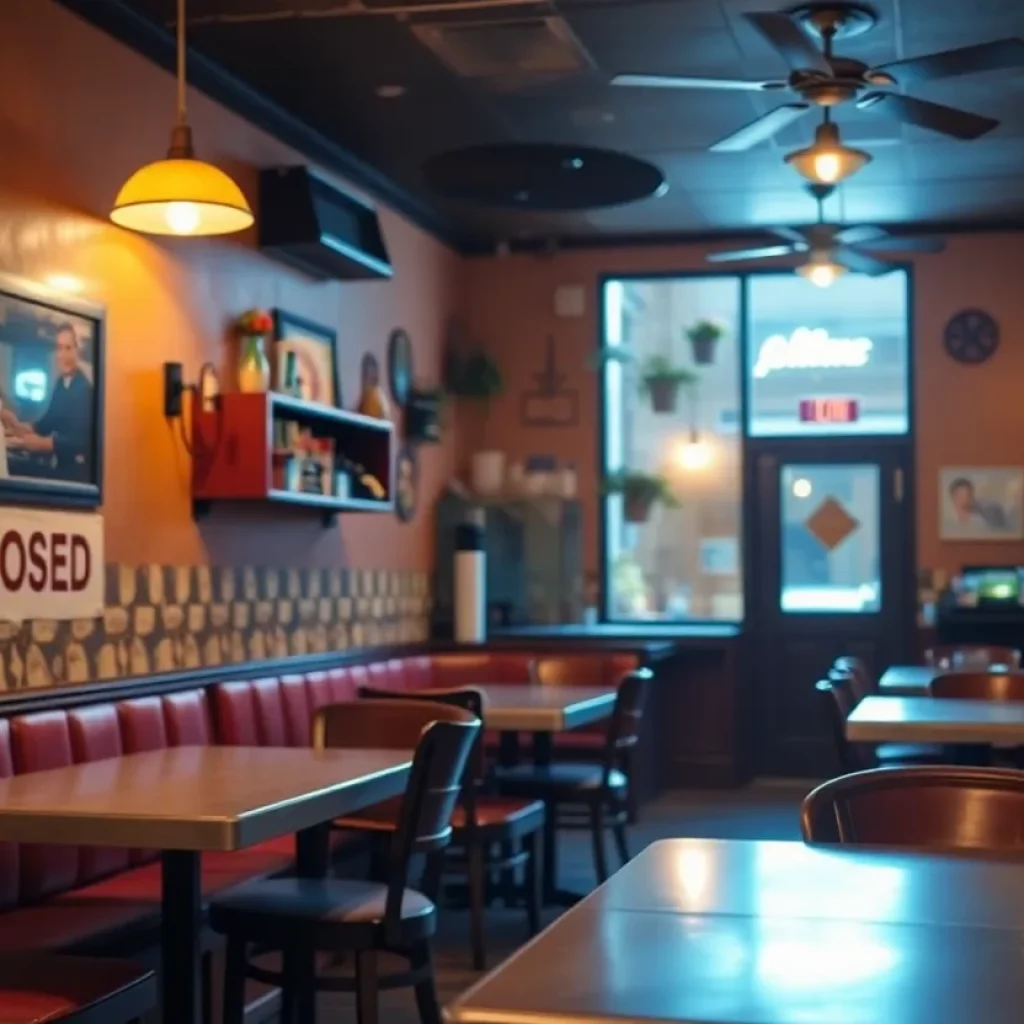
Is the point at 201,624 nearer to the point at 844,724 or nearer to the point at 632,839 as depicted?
the point at 844,724

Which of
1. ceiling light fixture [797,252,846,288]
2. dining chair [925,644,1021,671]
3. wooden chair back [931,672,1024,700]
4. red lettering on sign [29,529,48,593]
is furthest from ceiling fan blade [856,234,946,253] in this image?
red lettering on sign [29,529,48,593]

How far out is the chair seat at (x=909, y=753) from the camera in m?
6.68

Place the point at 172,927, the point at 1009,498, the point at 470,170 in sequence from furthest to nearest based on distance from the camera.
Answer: the point at 1009,498, the point at 470,170, the point at 172,927

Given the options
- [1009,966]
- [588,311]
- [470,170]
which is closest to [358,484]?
[470,170]

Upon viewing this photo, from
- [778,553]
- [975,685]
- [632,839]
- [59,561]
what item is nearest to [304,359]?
[59,561]

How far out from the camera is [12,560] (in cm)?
500

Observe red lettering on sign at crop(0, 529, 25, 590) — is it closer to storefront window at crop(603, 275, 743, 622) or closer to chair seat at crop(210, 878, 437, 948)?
chair seat at crop(210, 878, 437, 948)

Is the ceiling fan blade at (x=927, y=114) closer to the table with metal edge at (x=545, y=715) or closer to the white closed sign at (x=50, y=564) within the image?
the table with metal edge at (x=545, y=715)

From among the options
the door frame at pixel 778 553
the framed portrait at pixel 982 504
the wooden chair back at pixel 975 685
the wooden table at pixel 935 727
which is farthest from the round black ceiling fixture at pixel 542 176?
the framed portrait at pixel 982 504

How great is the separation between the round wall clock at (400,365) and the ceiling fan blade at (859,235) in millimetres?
2436

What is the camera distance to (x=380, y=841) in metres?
5.88

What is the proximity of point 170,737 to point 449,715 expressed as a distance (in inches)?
59.5

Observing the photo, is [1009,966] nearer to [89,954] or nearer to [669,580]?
[89,954]

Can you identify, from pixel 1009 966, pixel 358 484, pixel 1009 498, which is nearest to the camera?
pixel 1009 966
